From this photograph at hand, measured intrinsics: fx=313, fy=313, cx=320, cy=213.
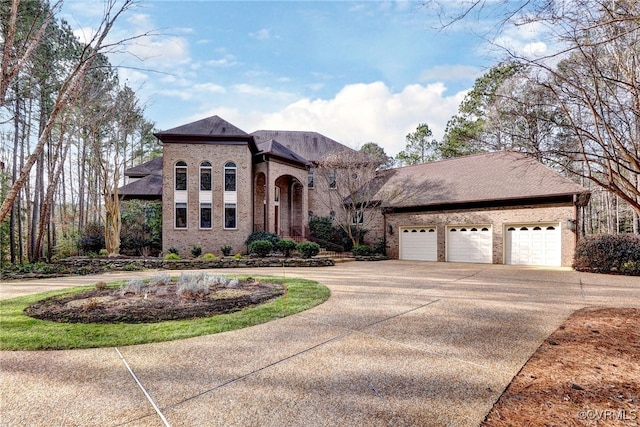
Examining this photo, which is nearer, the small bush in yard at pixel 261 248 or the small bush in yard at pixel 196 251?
the small bush in yard at pixel 261 248

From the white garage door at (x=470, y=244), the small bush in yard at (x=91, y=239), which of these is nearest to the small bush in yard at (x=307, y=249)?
the white garage door at (x=470, y=244)

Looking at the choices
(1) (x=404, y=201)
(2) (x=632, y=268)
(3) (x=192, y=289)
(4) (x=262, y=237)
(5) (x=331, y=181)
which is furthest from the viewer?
(5) (x=331, y=181)

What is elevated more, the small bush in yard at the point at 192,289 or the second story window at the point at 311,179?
the second story window at the point at 311,179

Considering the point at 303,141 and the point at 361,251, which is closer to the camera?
the point at 361,251

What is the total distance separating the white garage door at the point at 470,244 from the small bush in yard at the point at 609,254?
340 centimetres

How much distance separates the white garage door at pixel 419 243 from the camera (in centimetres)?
1616

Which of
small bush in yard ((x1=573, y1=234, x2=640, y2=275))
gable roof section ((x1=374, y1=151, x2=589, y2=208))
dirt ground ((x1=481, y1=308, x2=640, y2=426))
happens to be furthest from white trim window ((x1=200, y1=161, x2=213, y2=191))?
small bush in yard ((x1=573, y1=234, x2=640, y2=275))

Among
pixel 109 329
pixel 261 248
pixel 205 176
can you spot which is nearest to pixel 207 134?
pixel 205 176

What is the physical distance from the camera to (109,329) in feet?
13.7

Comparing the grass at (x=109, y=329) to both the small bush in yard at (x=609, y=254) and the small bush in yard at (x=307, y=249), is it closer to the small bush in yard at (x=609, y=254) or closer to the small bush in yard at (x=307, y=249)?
the small bush in yard at (x=307, y=249)

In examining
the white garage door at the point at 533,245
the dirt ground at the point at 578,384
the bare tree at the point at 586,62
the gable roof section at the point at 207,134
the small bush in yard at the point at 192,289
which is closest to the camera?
the dirt ground at the point at 578,384

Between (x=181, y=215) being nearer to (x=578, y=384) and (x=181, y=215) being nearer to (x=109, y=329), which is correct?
(x=109, y=329)

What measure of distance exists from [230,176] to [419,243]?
35.5 feet

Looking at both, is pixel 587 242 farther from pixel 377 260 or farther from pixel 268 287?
pixel 268 287
